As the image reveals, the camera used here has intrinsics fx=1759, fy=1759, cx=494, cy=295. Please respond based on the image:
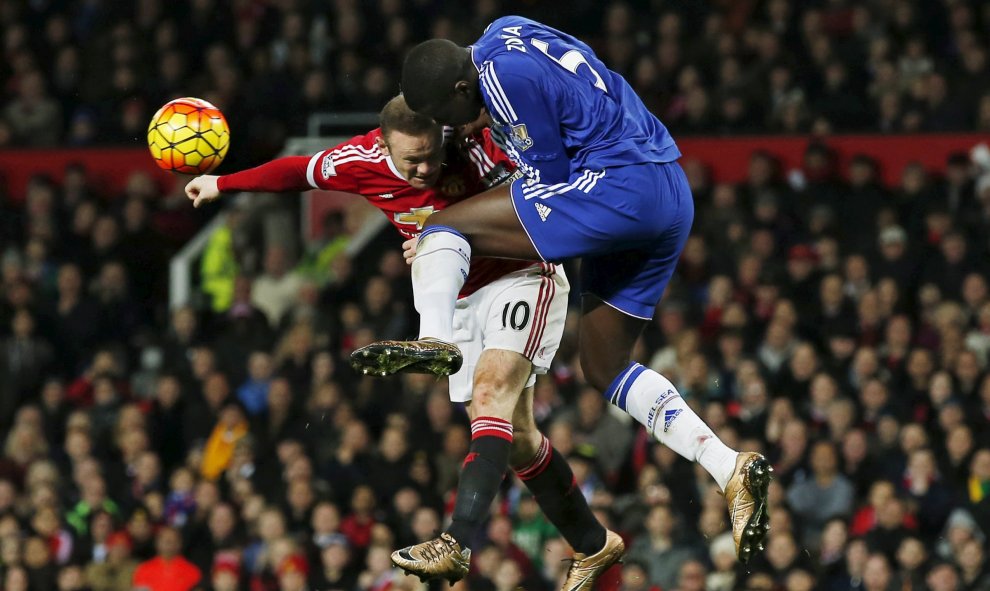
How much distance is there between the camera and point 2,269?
1502cm

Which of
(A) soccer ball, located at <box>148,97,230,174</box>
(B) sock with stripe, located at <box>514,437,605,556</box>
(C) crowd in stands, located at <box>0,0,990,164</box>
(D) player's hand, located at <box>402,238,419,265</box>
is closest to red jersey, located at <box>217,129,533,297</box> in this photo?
(A) soccer ball, located at <box>148,97,230,174</box>

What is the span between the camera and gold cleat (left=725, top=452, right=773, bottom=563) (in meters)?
7.25

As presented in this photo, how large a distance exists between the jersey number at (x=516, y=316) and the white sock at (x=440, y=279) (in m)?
0.42

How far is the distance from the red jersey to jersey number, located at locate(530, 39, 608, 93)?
0.69 meters

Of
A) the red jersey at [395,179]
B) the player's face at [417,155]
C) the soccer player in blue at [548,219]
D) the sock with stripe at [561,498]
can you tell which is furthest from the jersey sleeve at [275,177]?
the sock with stripe at [561,498]

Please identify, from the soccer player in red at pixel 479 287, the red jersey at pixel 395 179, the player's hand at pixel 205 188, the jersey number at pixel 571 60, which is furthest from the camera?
the player's hand at pixel 205 188

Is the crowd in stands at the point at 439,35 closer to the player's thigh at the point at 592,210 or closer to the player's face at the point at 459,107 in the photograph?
the player's thigh at the point at 592,210

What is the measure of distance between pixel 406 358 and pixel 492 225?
2.51 ft

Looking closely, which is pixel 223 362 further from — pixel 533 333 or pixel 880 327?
pixel 533 333

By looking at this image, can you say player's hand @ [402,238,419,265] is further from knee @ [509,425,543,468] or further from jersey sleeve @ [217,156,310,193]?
knee @ [509,425,543,468]

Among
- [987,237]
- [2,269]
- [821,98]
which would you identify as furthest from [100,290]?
[987,237]

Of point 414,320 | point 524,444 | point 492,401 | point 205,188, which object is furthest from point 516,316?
point 414,320

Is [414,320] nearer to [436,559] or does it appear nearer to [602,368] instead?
[602,368]

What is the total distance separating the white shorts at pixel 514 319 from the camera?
736 cm
